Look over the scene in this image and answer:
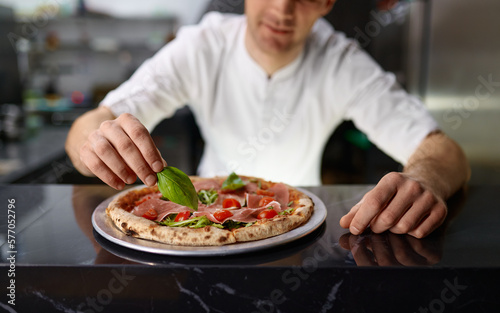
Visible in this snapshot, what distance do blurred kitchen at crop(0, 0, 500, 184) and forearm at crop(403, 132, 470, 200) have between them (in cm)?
50

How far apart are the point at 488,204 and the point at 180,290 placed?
862mm

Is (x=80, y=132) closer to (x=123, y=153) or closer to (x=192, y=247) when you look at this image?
(x=123, y=153)

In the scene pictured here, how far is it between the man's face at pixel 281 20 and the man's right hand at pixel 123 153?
41.4 inches

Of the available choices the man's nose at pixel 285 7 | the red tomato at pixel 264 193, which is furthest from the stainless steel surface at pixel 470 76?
the red tomato at pixel 264 193

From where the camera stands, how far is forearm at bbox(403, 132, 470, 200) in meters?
1.06

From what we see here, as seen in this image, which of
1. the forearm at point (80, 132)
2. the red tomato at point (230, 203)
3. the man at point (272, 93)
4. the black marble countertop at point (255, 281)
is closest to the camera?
the black marble countertop at point (255, 281)

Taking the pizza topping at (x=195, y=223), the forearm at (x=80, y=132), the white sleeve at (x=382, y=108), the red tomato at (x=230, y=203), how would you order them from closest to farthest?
the pizza topping at (x=195, y=223), the red tomato at (x=230, y=203), the forearm at (x=80, y=132), the white sleeve at (x=382, y=108)

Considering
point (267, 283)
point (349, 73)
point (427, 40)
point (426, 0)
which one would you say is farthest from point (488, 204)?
point (426, 0)

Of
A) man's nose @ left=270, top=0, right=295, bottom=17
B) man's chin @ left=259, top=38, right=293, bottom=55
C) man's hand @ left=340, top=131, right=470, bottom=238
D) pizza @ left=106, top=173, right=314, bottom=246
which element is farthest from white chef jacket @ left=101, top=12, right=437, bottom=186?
man's hand @ left=340, top=131, right=470, bottom=238

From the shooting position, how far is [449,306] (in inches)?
28.6

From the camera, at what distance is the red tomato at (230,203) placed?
0.98 meters

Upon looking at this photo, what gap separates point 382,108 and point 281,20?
60cm

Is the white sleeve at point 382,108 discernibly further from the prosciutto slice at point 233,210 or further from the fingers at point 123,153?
the fingers at point 123,153

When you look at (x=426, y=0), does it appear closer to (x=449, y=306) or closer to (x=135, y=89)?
(x=135, y=89)
